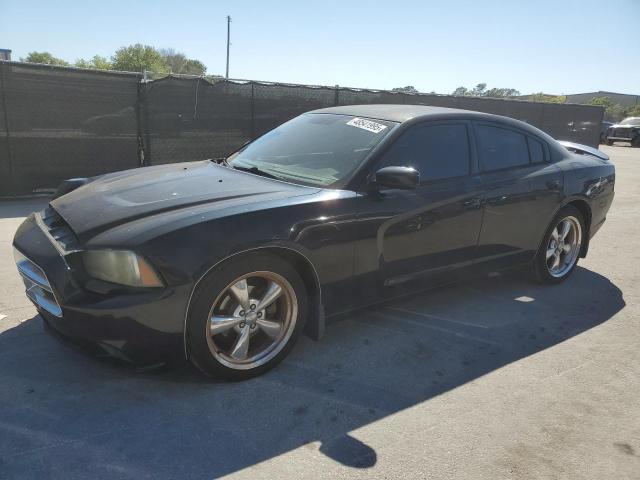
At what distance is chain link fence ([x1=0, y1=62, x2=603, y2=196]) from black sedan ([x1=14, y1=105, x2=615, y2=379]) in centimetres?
477

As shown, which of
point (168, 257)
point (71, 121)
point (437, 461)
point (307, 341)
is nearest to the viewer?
point (437, 461)

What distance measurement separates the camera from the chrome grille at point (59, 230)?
2.82 m

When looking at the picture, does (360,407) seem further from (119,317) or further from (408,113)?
(408,113)

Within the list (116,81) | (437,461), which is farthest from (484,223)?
(116,81)

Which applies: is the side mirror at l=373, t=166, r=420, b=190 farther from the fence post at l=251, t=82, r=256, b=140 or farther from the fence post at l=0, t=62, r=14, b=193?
the fence post at l=251, t=82, r=256, b=140

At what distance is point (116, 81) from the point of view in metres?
8.42

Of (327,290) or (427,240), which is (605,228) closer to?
(427,240)

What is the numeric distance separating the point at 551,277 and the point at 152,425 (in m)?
3.89

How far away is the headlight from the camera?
2604mm

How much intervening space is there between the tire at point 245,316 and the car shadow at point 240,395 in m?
0.14

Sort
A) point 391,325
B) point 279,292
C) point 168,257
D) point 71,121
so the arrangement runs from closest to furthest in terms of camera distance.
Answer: point 168,257
point 279,292
point 391,325
point 71,121

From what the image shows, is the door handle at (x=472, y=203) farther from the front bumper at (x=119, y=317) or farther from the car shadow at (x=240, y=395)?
the front bumper at (x=119, y=317)

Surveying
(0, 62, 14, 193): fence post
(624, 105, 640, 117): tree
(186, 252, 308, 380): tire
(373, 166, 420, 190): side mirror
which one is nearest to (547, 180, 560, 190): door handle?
(373, 166, 420, 190): side mirror

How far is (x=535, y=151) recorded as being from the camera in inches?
185
